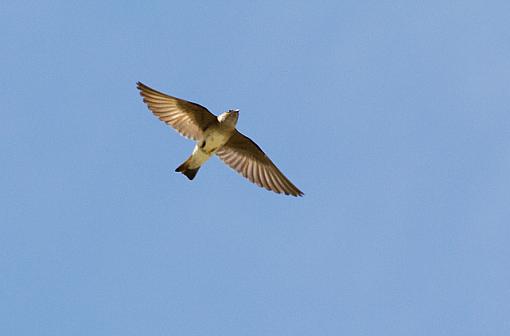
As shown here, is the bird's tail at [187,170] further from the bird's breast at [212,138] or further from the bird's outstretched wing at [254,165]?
the bird's outstretched wing at [254,165]

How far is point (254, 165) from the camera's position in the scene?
24.5 metres

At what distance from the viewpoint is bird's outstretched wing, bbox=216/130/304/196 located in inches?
957

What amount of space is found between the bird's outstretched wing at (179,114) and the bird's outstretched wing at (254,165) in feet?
2.71

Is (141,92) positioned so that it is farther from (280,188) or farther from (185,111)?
(280,188)

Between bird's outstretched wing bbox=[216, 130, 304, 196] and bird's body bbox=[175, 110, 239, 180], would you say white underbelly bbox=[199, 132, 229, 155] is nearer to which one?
bird's body bbox=[175, 110, 239, 180]

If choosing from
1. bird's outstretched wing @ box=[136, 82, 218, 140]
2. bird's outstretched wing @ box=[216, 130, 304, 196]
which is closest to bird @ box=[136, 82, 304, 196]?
bird's outstretched wing @ box=[136, 82, 218, 140]

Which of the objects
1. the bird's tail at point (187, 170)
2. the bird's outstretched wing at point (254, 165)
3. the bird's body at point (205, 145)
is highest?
the bird's outstretched wing at point (254, 165)

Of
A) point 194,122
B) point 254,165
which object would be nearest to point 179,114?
point 194,122

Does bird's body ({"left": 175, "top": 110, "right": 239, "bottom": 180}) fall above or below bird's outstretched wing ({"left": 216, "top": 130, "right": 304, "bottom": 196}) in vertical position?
below

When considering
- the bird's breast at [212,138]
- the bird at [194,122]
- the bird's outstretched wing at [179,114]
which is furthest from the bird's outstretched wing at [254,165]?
the bird's outstretched wing at [179,114]

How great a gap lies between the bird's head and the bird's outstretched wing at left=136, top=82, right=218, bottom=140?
0.14 meters

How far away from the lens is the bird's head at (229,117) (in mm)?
23312

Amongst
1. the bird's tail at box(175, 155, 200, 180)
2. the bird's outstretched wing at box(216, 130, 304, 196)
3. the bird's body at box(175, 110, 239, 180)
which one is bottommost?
the bird's tail at box(175, 155, 200, 180)

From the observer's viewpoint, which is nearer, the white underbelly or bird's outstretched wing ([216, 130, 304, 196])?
the white underbelly
